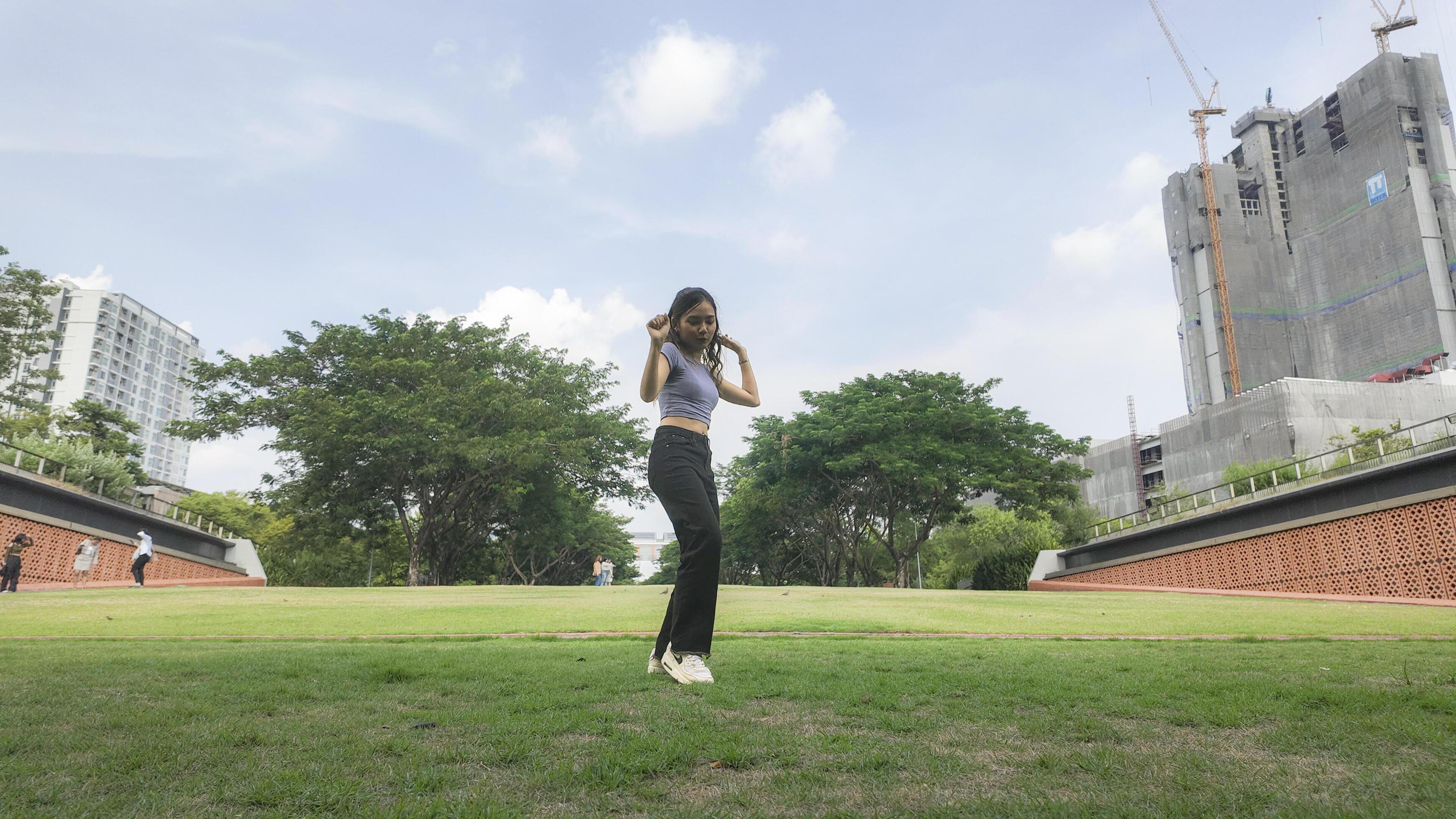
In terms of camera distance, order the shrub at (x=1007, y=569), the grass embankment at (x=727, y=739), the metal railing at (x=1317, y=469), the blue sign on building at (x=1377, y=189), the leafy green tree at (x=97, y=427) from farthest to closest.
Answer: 1. the blue sign on building at (x=1377, y=189)
2. the leafy green tree at (x=97, y=427)
3. the shrub at (x=1007, y=569)
4. the metal railing at (x=1317, y=469)
5. the grass embankment at (x=727, y=739)

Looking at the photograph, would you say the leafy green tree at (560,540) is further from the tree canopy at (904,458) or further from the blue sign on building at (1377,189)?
the blue sign on building at (1377,189)

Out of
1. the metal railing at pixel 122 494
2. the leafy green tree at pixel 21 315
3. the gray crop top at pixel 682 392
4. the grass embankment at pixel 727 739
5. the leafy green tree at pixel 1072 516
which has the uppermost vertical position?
the leafy green tree at pixel 21 315

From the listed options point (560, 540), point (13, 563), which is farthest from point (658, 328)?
point (560, 540)

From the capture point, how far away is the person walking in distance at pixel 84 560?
75.9 feet

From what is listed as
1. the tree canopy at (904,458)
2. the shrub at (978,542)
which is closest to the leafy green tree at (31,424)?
the tree canopy at (904,458)

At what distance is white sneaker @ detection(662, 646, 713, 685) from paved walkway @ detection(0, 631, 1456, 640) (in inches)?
132

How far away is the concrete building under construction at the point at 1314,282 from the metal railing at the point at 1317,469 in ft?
116

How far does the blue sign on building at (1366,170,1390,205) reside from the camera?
71.3 metres

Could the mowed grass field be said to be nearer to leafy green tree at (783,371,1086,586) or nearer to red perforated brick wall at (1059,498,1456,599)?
red perforated brick wall at (1059,498,1456,599)

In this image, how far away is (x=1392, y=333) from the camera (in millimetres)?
70125

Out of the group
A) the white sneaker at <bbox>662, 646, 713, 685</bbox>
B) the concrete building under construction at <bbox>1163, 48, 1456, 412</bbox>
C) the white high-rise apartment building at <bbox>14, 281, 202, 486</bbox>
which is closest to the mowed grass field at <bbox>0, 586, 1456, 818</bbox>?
the white sneaker at <bbox>662, 646, 713, 685</bbox>

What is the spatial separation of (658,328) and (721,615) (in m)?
7.60

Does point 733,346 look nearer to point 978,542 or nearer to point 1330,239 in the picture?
point 978,542

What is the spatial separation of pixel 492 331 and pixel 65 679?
32.0 m
